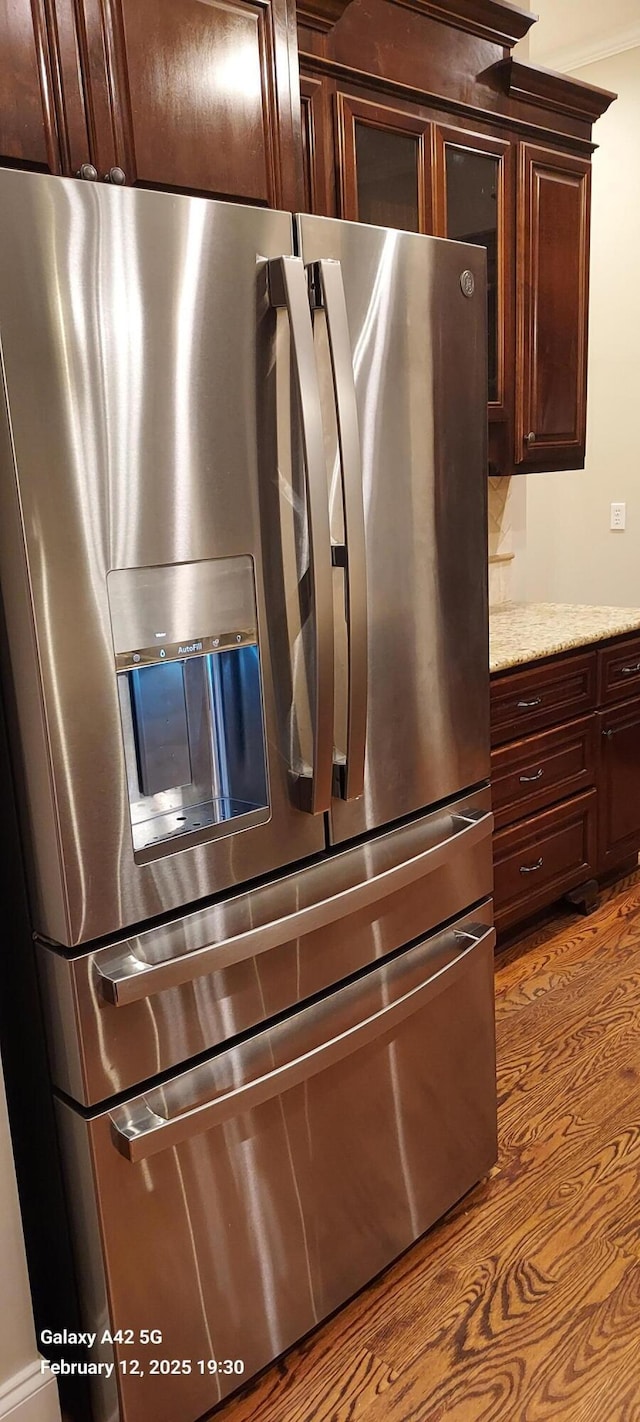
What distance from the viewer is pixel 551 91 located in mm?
2922

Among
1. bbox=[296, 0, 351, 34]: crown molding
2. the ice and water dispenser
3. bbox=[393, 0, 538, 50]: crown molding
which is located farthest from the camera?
bbox=[393, 0, 538, 50]: crown molding

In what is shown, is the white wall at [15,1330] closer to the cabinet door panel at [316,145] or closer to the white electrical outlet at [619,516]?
the cabinet door panel at [316,145]

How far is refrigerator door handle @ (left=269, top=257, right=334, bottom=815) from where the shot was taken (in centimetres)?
130

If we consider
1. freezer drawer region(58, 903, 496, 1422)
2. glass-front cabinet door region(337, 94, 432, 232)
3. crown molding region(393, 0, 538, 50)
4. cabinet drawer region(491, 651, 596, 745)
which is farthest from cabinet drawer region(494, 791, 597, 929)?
crown molding region(393, 0, 538, 50)

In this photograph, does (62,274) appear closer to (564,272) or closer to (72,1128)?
(72,1128)

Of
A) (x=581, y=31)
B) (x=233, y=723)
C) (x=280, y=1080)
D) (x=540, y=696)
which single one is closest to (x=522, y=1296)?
(x=280, y=1080)

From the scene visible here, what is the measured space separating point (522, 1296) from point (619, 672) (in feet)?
6.07

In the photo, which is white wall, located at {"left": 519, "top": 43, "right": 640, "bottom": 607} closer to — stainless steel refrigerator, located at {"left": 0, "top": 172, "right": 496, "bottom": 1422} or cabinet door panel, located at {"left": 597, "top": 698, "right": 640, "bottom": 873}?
cabinet door panel, located at {"left": 597, "top": 698, "right": 640, "bottom": 873}

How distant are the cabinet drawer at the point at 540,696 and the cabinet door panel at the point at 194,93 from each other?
140 cm

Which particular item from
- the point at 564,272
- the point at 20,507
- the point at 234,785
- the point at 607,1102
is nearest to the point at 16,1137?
the point at 234,785

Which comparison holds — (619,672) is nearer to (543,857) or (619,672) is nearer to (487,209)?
(543,857)

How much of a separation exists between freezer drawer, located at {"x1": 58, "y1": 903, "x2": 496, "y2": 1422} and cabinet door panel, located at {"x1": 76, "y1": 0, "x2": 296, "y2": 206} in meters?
1.25

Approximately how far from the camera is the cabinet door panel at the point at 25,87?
1301mm
